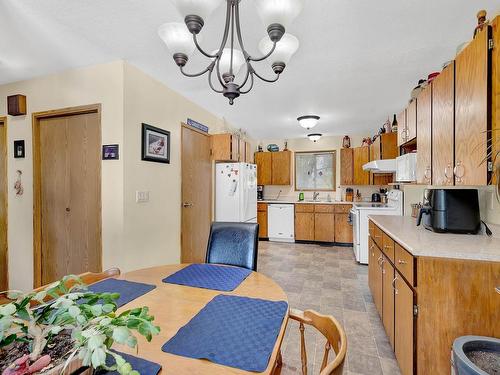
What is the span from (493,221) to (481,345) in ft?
3.19

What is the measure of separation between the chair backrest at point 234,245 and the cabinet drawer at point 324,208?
3.55 meters

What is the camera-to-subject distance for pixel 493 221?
1690mm

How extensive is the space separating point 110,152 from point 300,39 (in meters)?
1.88

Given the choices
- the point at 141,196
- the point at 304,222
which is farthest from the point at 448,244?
the point at 304,222

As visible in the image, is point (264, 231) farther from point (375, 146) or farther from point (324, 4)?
point (324, 4)

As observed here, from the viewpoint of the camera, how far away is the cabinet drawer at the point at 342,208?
4.92m

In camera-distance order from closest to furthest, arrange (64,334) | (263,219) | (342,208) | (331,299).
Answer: (64,334)
(331,299)
(342,208)
(263,219)

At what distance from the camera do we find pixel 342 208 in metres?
4.95

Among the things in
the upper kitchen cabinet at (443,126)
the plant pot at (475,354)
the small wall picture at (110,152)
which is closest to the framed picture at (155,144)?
the small wall picture at (110,152)

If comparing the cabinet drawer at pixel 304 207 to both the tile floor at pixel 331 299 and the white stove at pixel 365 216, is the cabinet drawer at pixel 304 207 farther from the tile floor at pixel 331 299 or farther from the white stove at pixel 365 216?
the white stove at pixel 365 216

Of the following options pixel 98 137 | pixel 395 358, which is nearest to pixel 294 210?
pixel 395 358

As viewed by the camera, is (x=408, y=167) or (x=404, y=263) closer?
(x=404, y=263)

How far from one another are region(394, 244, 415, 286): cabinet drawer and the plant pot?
305 mm

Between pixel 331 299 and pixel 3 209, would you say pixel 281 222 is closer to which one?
pixel 331 299
